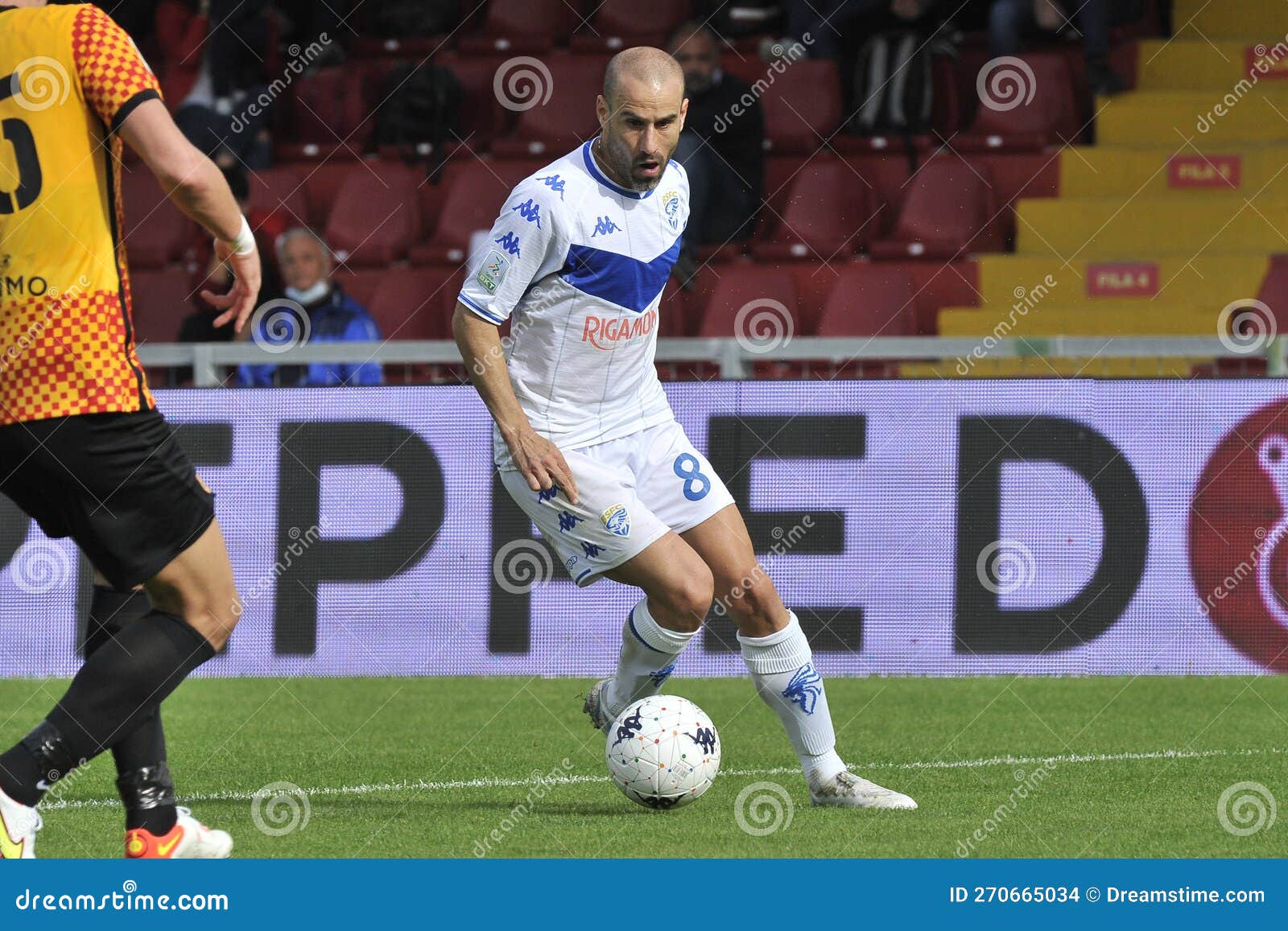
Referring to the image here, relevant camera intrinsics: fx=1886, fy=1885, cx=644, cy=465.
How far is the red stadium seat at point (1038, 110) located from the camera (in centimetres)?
1324

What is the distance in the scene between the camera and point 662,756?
214 inches

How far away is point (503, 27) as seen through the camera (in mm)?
14641

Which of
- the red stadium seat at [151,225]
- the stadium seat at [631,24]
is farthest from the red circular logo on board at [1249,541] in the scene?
the red stadium seat at [151,225]

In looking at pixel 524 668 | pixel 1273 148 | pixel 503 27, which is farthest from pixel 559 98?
pixel 524 668

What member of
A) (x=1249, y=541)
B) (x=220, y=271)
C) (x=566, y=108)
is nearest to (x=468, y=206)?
(x=566, y=108)

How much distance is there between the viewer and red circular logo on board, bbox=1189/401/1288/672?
879 cm

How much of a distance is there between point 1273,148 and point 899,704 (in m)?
6.62

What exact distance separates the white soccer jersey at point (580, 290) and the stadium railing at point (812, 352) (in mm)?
3618

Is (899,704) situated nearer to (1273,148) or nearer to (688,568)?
(688,568)

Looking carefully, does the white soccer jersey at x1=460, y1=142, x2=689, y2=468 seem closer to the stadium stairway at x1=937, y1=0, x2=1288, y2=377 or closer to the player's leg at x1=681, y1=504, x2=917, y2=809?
the player's leg at x1=681, y1=504, x2=917, y2=809

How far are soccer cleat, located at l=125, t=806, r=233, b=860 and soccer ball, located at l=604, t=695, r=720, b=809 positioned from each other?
132cm

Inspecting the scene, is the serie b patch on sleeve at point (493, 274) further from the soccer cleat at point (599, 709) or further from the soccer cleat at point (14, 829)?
the soccer cleat at point (14, 829)
